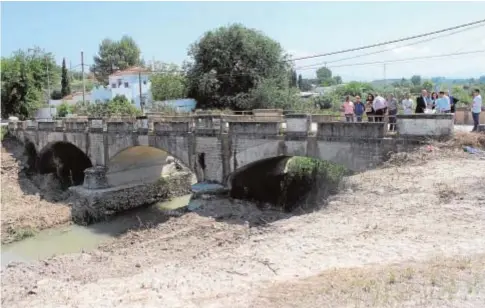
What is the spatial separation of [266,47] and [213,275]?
37928mm

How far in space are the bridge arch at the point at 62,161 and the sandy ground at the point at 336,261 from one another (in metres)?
19.8

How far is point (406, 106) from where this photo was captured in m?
15.2

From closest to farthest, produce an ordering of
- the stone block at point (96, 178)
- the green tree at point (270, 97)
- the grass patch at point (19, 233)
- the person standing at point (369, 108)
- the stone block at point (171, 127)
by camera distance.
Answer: the person standing at point (369, 108)
the stone block at point (171, 127)
the grass patch at point (19, 233)
the stone block at point (96, 178)
the green tree at point (270, 97)

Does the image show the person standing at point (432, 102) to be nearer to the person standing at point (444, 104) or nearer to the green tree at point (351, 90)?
the person standing at point (444, 104)

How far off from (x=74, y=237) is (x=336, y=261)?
15.9 metres

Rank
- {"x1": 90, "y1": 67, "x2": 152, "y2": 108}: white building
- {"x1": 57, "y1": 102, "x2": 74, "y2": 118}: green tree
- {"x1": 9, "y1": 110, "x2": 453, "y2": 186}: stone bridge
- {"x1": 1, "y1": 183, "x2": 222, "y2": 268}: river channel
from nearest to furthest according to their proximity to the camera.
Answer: {"x1": 9, "y1": 110, "x2": 453, "y2": 186}: stone bridge, {"x1": 1, "y1": 183, "x2": 222, "y2": 268}: river channel, {"x1": 57, "y1": 102, "x2": 74, "y2": 118}: green tree, {"x1": 90, "y1": 67, "x2": 152, "y2": 108}: white building

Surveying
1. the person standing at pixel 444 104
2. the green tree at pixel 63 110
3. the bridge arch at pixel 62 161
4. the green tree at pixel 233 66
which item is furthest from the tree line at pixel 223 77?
the person standing at pixel 444 104

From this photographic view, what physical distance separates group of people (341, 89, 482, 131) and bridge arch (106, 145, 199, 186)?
12483 mm

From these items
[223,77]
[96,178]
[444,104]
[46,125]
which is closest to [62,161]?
Result: [46,125]

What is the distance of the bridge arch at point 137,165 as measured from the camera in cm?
2630

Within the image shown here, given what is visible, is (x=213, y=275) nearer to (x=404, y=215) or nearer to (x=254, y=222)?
(x=404, y=215)

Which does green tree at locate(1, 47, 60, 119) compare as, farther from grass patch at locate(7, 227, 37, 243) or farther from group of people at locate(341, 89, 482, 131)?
group of people at locate(341, 89, 482, 131)

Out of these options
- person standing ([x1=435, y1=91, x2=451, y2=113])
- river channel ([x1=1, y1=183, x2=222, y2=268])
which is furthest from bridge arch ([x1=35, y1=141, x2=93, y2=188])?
person standing ([x1=435, y1=91, x2=451, y2=113])

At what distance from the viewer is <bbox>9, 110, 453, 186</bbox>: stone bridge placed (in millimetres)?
13695
